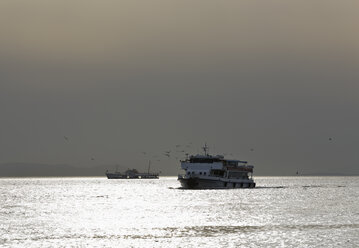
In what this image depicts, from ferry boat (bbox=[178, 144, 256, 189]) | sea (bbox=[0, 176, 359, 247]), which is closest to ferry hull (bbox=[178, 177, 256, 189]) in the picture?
ferry boat (bbox=[178, 144, 256, 189])

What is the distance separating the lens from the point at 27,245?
200ft

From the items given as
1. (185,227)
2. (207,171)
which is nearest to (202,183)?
(207,171)

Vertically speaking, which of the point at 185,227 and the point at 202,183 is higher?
the point at 202,183

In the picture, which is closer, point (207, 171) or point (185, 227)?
point (185, 227)

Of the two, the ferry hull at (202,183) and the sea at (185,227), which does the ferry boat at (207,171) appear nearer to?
the ferry hull at (202,183)

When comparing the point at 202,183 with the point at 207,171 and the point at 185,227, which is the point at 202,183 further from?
the point at 185,227

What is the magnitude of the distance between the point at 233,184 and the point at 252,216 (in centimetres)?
8913

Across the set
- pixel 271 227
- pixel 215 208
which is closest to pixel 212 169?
pixel 215 208

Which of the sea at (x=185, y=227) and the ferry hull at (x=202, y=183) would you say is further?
the ferry hull at (x=202, y=183)

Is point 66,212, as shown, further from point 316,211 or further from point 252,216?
point 316,211

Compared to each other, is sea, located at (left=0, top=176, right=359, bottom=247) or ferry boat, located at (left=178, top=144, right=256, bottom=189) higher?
ferry boat, located at (left=178, top=144, right=256, bottom=189)

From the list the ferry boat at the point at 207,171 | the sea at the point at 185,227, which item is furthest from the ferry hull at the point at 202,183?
the sea at the point at 185,227

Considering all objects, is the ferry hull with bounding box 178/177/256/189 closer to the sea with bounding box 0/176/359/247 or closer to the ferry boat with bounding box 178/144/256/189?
the ferry boat with bounding box 178/144/256/189

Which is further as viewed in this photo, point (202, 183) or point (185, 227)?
point (202, 183)
